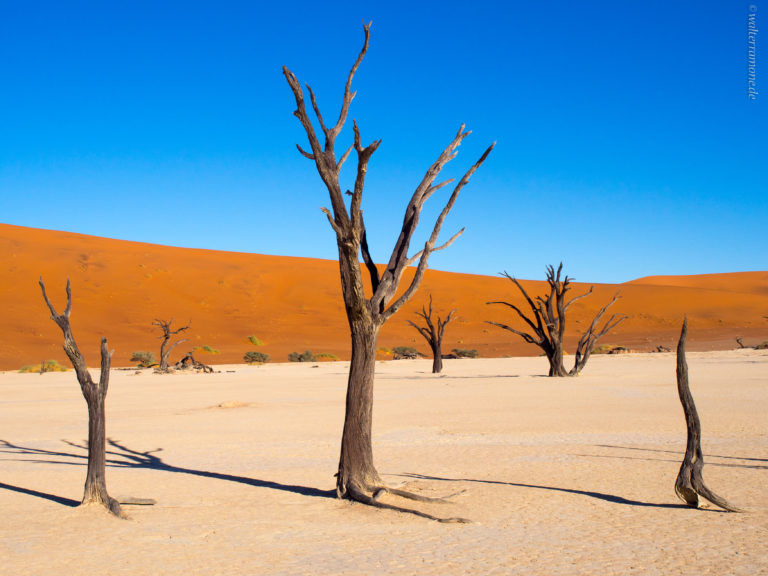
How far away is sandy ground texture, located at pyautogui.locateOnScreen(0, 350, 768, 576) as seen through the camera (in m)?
4.96

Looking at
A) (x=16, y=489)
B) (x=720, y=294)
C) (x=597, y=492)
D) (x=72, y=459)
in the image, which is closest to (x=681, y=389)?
(x=597, y=492)

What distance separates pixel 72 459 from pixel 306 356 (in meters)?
28.0

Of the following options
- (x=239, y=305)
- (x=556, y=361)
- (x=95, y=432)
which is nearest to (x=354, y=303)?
(x=95, y=432)

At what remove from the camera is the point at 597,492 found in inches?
274

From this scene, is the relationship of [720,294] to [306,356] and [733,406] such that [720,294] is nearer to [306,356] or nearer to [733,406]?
[306,356]

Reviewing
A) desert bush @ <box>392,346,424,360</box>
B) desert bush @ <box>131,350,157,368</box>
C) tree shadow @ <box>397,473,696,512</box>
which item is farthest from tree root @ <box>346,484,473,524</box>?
desert bush @ <box>392,346,424,360</box>

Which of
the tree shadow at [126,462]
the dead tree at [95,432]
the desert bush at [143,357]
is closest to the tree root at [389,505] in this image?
the tree shadow at [126,462]

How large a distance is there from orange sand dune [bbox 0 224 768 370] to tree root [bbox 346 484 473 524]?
31459 mm


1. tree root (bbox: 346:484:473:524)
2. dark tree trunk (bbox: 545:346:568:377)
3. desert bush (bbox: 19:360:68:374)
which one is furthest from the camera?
desert bush (bbox: 19:360:68:374)

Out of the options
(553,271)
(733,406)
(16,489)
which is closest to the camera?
(16,489)

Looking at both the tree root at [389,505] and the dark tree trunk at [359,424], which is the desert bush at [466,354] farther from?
the tree root at [389,505]

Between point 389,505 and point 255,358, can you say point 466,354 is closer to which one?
point 255,358

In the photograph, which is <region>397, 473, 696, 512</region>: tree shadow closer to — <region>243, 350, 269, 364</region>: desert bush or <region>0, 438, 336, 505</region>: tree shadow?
<region>0, 438, 336, 505</region>: tree shadow

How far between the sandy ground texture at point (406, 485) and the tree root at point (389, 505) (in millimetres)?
73
